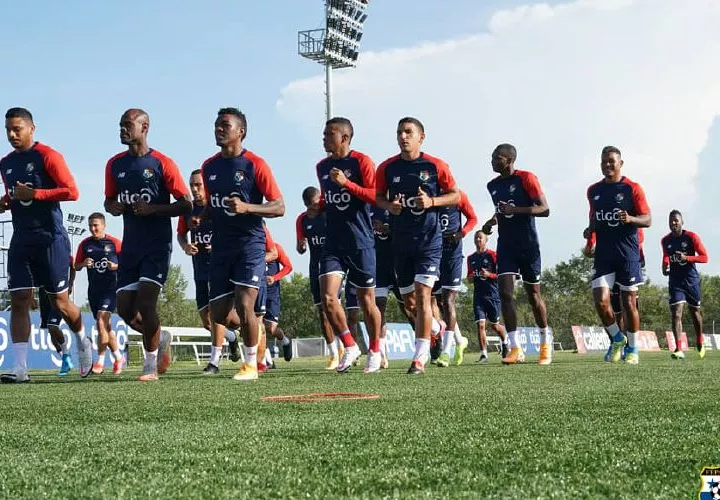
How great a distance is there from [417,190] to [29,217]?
4155 mm

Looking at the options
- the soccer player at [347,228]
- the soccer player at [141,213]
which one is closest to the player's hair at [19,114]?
the soccer player at [141,213]

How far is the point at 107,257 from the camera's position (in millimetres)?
13539

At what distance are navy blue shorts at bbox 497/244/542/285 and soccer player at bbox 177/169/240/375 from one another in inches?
158

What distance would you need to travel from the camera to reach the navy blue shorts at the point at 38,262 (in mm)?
8852

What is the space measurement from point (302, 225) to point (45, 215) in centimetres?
501

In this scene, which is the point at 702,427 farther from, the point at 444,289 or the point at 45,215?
the point at 444,289

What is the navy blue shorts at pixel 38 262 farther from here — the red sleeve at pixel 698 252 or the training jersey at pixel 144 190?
the red sleeve at pixel 698 252

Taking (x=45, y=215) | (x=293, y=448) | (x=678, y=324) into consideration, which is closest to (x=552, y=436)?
(x=293, y=448)

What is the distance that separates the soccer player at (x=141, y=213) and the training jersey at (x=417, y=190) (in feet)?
7.42

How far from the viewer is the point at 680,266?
54.1 ft

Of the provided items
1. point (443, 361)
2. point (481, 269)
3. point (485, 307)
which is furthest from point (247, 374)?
point (485, 307)

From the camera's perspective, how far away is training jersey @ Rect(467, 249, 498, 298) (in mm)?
17969

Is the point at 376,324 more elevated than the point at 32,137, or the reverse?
the point at 32,137

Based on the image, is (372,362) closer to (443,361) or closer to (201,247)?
(443,361)
